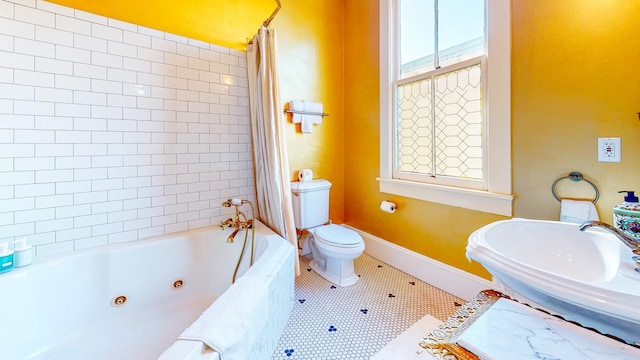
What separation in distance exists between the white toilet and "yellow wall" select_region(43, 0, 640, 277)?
1.19 ft

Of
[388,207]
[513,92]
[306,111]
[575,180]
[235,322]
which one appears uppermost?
[306,111]

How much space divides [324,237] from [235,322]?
1.11m

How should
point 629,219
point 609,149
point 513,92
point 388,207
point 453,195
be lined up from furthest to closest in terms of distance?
point 388,207, point 453,195, point 513,92, point 609,149, point 629,219

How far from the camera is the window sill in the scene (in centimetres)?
156

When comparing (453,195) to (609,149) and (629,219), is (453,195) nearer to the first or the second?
(609,149)

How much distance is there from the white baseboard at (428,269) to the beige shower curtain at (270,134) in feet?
3.02

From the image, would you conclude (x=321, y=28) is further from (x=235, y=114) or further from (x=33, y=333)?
(x=33, y=333)

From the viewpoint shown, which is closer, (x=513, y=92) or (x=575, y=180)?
(x=575, y=180)

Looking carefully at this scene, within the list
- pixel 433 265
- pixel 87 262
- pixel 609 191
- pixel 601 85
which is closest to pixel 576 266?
pixel 609 191

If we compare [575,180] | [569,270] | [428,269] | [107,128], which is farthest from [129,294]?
[575,180]

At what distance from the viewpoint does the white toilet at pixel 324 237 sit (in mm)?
1914

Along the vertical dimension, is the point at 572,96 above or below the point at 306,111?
below

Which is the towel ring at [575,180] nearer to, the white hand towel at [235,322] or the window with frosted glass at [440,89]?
the window with frosted glass at [440,89]

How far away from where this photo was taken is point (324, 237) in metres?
1.99
